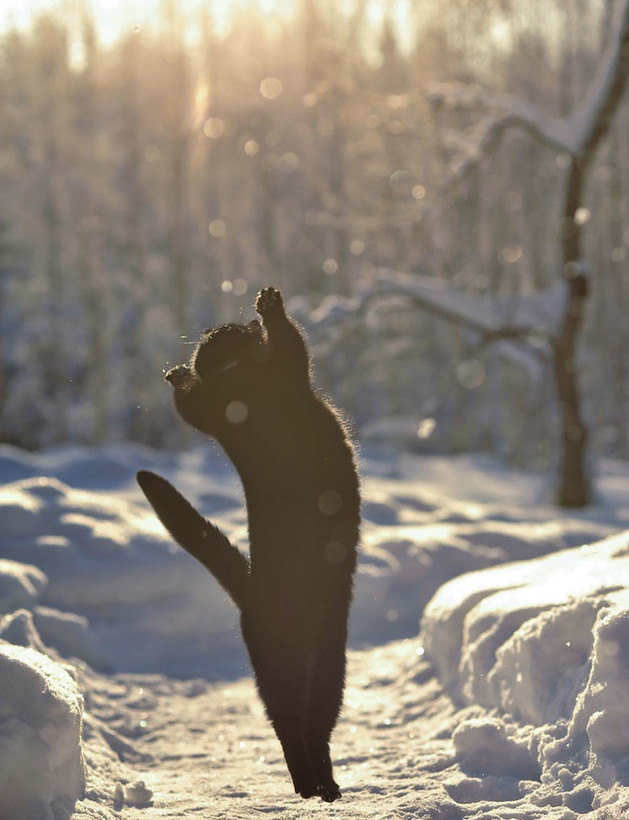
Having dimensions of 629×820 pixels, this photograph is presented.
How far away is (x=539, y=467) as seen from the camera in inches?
791

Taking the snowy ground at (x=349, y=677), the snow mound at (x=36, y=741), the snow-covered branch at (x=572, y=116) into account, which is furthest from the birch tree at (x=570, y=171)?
the snow mound at (x=36, y=741)

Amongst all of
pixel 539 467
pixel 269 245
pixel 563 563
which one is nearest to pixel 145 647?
pixel 563 563

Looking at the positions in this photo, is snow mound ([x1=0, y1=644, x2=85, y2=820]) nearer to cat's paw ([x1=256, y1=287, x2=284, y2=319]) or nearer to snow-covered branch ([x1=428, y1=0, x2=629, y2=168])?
cat's paw ([x1=256, y1=287, x2=284, y2=319])

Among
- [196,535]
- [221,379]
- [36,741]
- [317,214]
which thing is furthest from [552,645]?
[317,214]

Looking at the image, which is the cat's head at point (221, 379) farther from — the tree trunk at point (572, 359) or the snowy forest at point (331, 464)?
the tree trunk at point (572, 359)

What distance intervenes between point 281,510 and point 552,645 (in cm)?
158

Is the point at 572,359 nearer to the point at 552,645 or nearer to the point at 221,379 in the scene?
the point at 552,645

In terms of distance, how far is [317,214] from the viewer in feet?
76.6

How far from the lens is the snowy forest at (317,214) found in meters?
22.5

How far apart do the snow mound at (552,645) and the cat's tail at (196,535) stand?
4.37ft

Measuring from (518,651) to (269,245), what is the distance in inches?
861

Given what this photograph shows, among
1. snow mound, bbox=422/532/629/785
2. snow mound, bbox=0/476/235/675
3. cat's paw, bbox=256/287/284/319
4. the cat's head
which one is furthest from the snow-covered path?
cat's paw, bbox=256/287/284/319

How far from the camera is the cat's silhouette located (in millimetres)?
3029

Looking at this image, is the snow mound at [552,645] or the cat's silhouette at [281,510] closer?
the cat's silhouette at [281,510]
